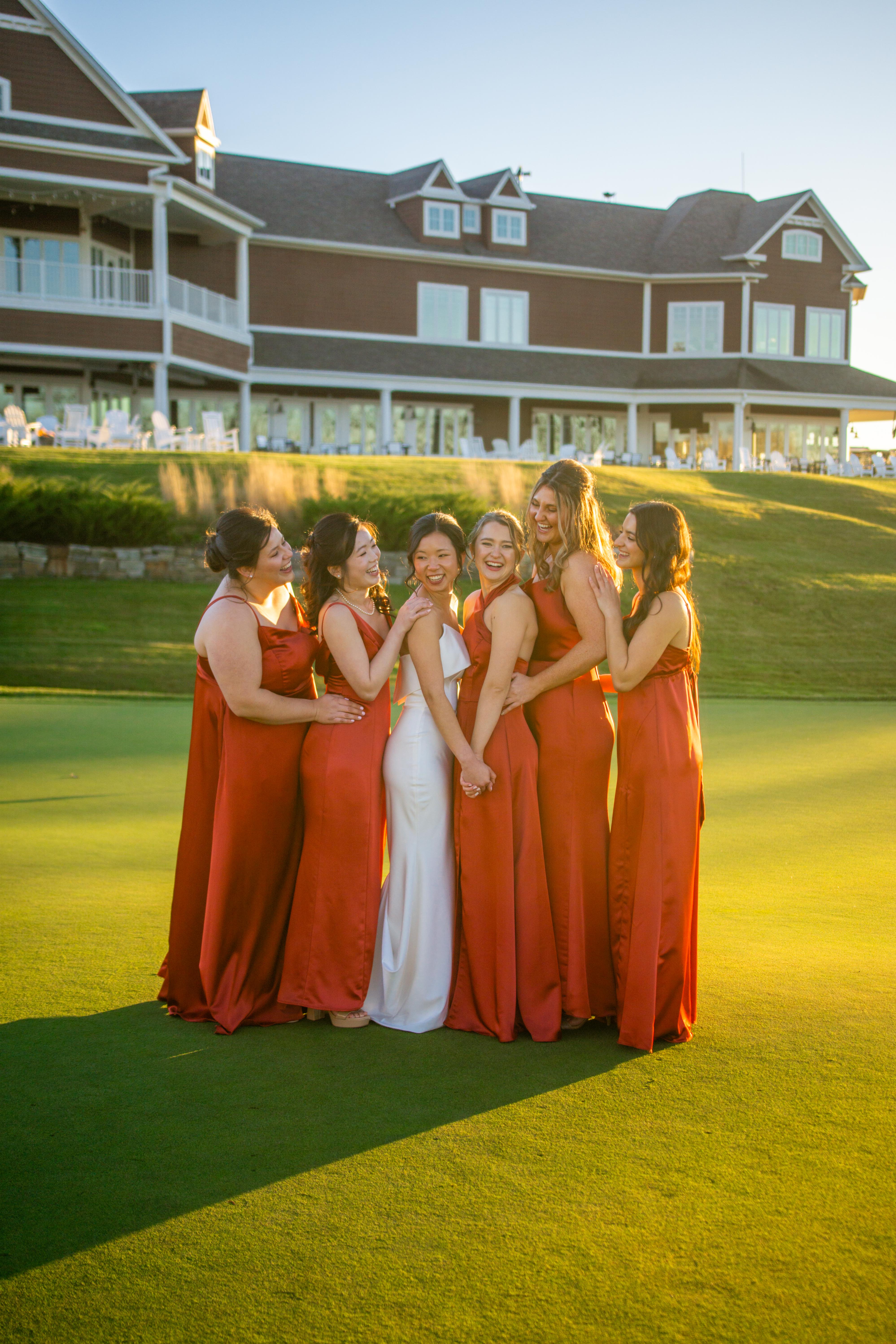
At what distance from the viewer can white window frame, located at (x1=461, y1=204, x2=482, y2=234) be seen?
118 ft

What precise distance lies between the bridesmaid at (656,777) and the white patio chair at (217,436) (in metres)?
22.7

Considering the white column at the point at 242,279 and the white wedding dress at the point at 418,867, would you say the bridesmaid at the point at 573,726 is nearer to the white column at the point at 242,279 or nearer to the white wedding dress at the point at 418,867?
the white wedding dress at the point at 418,867

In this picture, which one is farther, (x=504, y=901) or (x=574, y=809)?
(x=574, y=809)

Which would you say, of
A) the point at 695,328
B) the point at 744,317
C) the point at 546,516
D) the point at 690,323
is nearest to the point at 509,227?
the point at 690,323

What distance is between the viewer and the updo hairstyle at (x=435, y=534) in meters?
4.37

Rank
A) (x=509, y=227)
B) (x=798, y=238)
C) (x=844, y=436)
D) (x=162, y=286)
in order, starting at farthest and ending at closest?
(x=844, y=436)
(x=798, y=238)
(x=509, y=227)
(x=162, y=286)

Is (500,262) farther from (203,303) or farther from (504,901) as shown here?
(504,901)

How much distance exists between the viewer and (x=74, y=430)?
2606 centimetres

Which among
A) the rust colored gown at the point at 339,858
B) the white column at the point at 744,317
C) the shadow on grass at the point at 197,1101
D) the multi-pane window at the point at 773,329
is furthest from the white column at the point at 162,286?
the shadow on grass at the point at 197,1101

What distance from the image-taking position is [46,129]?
86.0 ft

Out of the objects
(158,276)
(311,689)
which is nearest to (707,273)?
(158,276)

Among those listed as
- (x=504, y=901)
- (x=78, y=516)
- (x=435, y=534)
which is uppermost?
(x=78, y=516)

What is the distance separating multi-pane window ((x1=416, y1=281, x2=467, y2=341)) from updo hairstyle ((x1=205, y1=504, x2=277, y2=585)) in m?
32.1

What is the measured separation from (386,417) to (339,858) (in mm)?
30790
